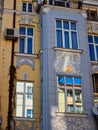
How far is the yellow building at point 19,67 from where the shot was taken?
13.1 metres

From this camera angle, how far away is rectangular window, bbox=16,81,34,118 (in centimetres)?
1336

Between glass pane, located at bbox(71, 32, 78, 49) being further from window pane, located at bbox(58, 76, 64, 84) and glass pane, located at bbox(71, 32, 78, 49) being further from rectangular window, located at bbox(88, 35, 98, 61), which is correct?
window pane, located at bbox(58, 76, 64, 84)

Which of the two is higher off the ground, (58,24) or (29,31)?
(58,24)

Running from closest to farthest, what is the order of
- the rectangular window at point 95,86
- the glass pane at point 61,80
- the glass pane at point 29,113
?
1. the glass pane at point 29,113
2. the glass pane at point 61,80
3. the rectangular window at point 95,86

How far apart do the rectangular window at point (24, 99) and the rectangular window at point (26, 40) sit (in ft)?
6.41

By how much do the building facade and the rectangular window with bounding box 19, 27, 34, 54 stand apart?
79 centimetres

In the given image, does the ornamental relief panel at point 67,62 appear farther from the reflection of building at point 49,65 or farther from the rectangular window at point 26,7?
the rectangular window at point 26,7

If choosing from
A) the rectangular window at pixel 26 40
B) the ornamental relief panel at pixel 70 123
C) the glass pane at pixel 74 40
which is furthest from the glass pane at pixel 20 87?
the glass pane at pixel 74 40

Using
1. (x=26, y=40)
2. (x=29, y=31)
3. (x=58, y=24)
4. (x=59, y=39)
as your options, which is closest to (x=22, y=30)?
(x=29, y=31)

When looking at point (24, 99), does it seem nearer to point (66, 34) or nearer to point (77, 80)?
point (77, 80)

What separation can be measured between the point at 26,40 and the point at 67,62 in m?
2.64

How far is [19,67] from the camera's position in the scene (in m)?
14.2

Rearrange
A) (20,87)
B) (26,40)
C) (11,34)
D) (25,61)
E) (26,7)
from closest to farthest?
(20,87)
(25,61)
(11,34)
(26,40)
(26,7)

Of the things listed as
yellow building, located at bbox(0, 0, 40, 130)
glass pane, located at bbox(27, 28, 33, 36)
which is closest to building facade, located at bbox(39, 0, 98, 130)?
yellow building, located at bbox(0, 0, 40, 130)
